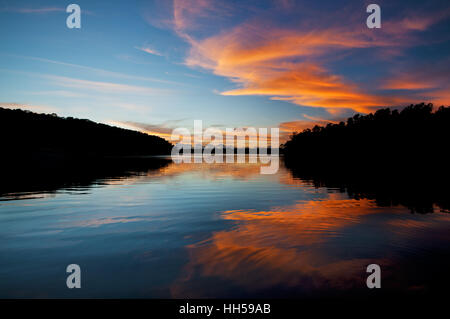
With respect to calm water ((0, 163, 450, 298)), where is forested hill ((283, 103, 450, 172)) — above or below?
above

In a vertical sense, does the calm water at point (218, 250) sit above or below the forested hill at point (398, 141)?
below

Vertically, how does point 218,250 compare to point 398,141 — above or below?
below

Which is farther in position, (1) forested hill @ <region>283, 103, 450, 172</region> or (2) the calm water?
(1) forested hill @ <region>283, 103, 450, 172</region>

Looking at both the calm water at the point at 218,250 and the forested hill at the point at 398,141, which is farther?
the forested hill at the point at 398,141

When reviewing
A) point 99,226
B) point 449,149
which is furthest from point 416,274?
point 449,149

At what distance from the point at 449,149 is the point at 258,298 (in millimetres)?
108397

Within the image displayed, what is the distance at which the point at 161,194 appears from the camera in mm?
22188

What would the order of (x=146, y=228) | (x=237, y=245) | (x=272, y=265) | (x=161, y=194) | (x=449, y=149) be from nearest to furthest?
1. (x=272, y=265)
2. (x=237, y=245)
3. (x=146, y=228)
4. (x=161, y=194)
5. (x=449, y=149)

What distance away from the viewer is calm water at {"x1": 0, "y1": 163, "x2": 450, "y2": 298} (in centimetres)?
646

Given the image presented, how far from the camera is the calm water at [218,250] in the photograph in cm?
646

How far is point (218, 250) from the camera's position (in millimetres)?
8961

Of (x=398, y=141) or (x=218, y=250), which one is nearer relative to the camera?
(x=218, y=250)
